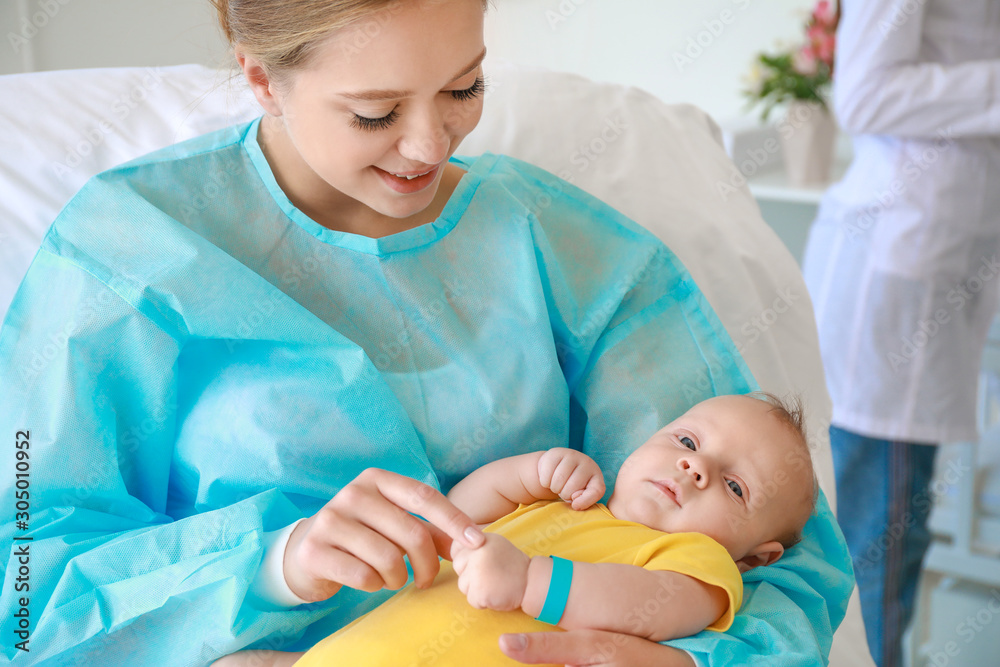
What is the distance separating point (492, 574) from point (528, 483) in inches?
8.3

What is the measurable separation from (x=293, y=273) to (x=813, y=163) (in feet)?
6.90

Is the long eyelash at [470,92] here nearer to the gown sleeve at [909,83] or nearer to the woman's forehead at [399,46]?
the woman's forehead at [399,46]

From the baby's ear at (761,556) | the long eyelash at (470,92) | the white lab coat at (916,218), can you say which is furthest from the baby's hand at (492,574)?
the white lab coat at (916,218)

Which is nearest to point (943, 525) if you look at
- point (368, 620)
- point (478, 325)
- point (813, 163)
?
point (813, 163)

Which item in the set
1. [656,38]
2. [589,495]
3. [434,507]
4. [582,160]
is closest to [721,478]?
[589,495]

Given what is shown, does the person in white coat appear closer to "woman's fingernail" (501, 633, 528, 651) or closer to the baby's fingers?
the baby's fingers

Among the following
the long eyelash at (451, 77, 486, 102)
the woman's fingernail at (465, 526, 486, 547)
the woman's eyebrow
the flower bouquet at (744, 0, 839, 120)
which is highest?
the woman's eyebrow

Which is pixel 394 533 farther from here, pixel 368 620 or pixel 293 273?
pixel 293 273

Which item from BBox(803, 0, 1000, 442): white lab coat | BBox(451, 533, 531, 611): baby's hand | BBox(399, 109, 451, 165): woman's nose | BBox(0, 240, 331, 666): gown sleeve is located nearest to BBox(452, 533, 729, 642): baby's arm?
BBox(451, 533, 531, 611): baby's hand

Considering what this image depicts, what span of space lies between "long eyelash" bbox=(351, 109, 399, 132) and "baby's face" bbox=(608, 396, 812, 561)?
452 mm

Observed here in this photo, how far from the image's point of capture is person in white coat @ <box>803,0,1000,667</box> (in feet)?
5.66

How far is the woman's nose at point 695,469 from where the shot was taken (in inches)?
37.2

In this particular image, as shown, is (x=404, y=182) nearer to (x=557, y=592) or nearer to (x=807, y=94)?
(x=557, y=592)

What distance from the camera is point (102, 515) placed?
0.89 m
